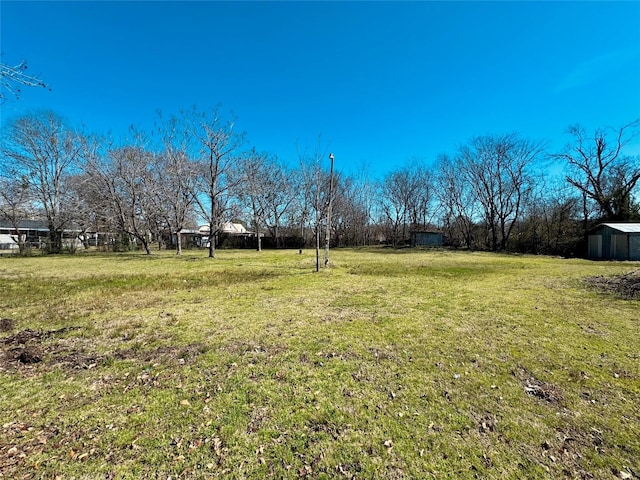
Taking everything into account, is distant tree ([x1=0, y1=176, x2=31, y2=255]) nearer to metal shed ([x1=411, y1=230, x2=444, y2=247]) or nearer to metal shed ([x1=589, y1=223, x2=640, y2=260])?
metal shed ([x1=411, y1=230, x2=444, y2=247])

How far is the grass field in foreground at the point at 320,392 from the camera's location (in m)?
1.98

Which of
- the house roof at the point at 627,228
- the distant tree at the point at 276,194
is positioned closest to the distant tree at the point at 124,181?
the distant tree at the point at 276,194

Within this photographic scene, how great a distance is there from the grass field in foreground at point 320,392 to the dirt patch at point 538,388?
18 millimetres

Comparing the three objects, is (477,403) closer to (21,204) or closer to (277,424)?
(277,424)

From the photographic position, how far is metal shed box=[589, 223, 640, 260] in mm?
17797

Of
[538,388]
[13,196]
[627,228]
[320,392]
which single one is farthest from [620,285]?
[13,196]

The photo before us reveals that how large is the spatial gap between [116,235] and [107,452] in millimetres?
27047

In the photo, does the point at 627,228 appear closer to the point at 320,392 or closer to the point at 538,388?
the point at 538,388

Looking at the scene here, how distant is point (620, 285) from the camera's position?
7957 mm

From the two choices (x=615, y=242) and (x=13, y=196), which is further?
(x=13, y=196)

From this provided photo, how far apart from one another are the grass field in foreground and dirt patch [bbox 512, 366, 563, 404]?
18 millimetres

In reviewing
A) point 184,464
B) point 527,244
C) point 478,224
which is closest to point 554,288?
point 184,464

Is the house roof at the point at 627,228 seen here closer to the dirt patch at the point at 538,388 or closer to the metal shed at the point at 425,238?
the metal shed at the point at 425,238

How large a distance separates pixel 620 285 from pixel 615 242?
14.8m
